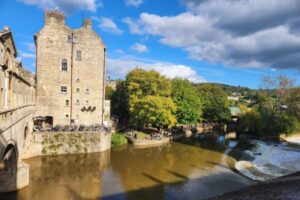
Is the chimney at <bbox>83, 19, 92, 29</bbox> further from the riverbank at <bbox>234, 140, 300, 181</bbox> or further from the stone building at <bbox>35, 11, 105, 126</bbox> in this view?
the riverbank at <bbox>234, 140, 300, 181</bbox>

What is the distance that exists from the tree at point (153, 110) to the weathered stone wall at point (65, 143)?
8801 mm

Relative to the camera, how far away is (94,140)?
87.0 ft

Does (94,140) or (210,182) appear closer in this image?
(210,182)

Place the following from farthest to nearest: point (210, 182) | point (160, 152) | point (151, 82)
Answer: point (151, 82) < point (160, 152) < point (210, 182)

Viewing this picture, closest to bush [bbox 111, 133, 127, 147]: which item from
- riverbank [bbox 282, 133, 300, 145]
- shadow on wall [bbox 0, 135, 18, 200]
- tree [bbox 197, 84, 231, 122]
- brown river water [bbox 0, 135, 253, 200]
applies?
brown river water [bbox 0, 135, 253, 200]

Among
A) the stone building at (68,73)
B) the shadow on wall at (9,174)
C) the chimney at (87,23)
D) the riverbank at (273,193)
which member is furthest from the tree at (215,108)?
the riverbank at (273,193)

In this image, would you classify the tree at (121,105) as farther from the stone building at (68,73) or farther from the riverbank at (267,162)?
the riverbank at (267,162)

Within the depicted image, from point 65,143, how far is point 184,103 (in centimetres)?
2179

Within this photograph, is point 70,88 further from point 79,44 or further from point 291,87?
point 291,87

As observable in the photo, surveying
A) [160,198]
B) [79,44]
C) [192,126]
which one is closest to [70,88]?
[79,44]

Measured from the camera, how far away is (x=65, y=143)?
25328 mm

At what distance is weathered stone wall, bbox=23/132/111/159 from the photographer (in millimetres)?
24125

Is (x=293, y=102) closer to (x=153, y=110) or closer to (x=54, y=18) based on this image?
(x=153, y=110)

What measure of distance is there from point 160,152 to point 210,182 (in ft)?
35.0
